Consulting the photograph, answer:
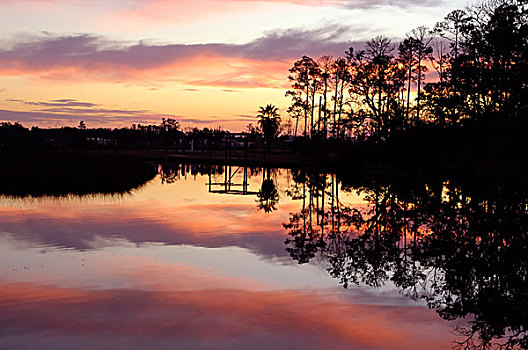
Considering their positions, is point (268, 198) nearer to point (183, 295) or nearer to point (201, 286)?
point (201, 286)

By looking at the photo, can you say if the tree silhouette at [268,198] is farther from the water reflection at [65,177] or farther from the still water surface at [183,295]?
the water reflection at [65,177]

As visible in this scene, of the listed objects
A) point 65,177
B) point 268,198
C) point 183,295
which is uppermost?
point 65,177

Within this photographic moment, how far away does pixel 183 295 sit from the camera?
9.80 metres

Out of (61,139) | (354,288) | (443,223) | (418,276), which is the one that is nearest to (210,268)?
(354,288)

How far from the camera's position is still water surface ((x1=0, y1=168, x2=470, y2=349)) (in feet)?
25.1

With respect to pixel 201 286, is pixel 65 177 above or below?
above

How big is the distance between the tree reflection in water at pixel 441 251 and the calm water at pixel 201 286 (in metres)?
0.12

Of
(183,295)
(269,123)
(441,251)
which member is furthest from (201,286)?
(269,123)

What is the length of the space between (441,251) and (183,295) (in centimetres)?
758

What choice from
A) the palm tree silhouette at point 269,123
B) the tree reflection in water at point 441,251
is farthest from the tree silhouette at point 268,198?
the palm tree silhouette at point 269,123

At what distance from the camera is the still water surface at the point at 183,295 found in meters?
7.64

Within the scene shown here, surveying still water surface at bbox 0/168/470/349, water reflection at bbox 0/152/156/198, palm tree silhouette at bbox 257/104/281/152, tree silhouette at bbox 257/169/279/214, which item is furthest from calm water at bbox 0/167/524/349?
palm tree silhouette at bbox 257/104/281/152

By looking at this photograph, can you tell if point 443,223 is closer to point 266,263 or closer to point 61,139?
point 266,263

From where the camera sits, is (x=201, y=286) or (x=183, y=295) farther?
(x=201, y=286)
